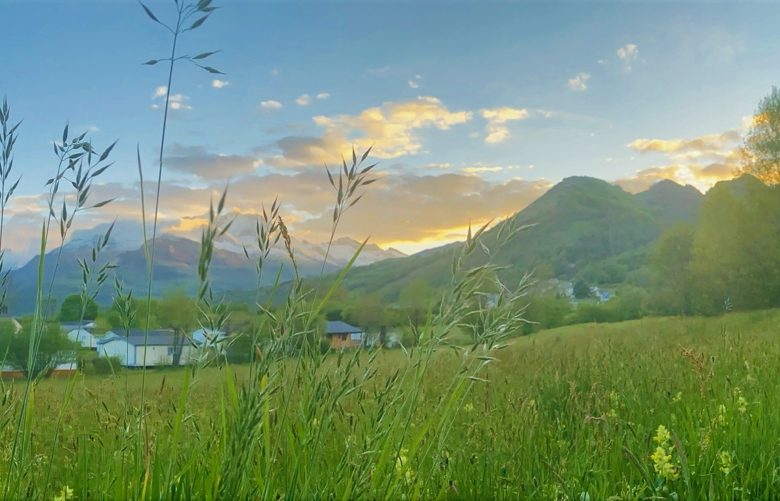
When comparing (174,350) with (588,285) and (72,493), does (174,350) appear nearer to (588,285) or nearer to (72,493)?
(72,493)

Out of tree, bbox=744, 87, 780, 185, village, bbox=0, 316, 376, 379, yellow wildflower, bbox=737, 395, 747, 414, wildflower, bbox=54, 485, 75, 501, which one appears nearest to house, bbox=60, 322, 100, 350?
village, bbox=0, 316, 376, 379

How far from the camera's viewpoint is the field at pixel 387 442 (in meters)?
1.97

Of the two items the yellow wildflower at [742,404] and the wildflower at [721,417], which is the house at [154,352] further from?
the yellow wildflower at [742,404]

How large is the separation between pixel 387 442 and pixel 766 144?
4975 cm

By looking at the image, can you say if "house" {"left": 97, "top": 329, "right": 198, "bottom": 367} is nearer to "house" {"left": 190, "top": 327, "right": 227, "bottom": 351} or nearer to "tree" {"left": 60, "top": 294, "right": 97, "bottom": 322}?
"house" {"left": 190, "top": 327, "right": 227, "bottom": 351}

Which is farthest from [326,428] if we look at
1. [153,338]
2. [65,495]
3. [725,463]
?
[725,463]

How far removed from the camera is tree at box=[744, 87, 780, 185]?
4272cm

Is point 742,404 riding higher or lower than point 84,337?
lower

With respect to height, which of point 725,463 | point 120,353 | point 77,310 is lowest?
point 725,463

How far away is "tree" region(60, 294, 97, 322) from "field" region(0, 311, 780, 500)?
33 cm

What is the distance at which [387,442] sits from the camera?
2086mm

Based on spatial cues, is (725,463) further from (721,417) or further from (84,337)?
(84,337)

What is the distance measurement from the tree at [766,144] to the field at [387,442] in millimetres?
43226

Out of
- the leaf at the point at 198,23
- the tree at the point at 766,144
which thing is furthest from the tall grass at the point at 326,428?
the tree at the point at 766,144
